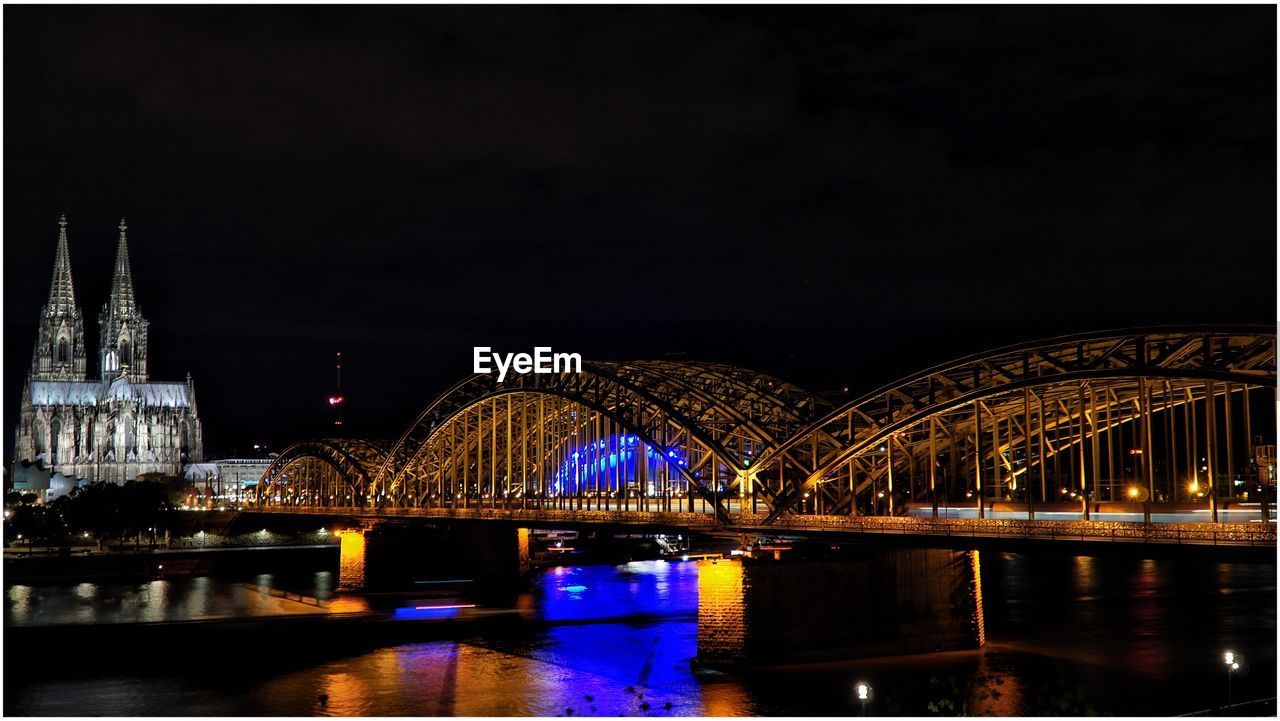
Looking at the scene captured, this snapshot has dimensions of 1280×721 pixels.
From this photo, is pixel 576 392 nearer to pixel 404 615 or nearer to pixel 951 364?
pixel 404 615

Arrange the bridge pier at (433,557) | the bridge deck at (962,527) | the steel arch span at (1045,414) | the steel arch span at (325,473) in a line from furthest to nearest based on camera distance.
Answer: the steel arch span at (325,473) → the bridge pier at (433,557) → the steel arch span at (1045,414) → the bridge deck at (962,527)

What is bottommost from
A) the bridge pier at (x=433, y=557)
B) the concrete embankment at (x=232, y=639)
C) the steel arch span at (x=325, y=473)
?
the concrete embankment at (x=232, y=639)

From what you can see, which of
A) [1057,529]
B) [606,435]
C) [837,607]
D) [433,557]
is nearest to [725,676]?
[837,607]

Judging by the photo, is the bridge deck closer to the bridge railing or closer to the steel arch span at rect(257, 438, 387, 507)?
the bridge railing

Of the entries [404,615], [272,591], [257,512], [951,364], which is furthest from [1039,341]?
[257,512]

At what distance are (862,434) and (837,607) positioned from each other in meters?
10.9

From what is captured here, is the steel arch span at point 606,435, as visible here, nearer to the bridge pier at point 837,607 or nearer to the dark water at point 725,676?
the dark water at point 725,676

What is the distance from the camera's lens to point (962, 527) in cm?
5100

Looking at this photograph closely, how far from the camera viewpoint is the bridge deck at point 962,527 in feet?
138

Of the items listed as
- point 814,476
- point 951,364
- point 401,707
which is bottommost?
point 401,707

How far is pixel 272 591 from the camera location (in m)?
101

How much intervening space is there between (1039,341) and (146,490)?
Answer: 11629cm

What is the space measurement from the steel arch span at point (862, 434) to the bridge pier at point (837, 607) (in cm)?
422

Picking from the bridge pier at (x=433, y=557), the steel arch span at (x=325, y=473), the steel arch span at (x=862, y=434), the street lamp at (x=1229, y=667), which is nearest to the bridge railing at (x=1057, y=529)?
the steel arch span at (x=862, y=434)
